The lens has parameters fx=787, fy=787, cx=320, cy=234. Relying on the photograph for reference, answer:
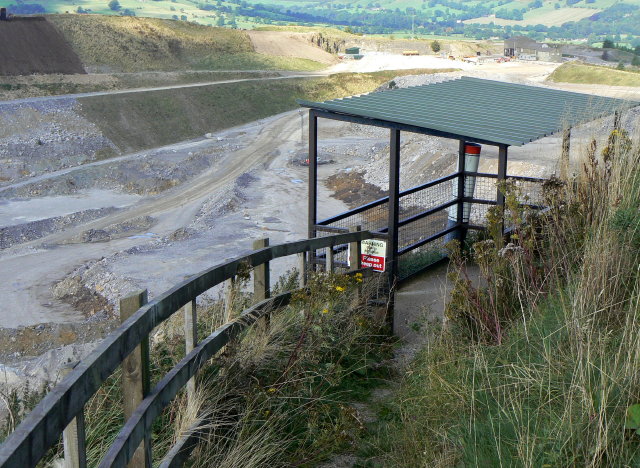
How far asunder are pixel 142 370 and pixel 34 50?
68808mm

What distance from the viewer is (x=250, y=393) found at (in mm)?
4785

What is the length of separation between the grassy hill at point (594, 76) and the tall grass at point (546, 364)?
54.1 metres

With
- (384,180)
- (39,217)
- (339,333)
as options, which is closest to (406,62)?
(384,180)

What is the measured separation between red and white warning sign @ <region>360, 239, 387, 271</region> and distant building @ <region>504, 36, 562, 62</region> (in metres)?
91.5

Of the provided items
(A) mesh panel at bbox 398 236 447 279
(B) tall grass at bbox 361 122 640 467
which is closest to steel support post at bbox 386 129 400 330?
(A) mesh panel at bbox 398 236 447 279

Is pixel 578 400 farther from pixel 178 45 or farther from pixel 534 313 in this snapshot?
pixel 178 45

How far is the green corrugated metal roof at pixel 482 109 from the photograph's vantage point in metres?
9.17

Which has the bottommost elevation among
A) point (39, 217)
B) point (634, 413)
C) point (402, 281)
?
point (39, 217)

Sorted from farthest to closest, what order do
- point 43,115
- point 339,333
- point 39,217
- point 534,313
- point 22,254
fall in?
point 43,115 < point 39,217 < point 22,254 < point 339,333 < point 534,313

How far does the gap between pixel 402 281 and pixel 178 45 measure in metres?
74.3

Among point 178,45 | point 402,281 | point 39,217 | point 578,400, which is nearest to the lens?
point 578,400

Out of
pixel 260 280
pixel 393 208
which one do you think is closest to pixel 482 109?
pixel 393 208

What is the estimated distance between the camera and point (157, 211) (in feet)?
112

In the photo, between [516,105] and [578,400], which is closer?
[578,400]
